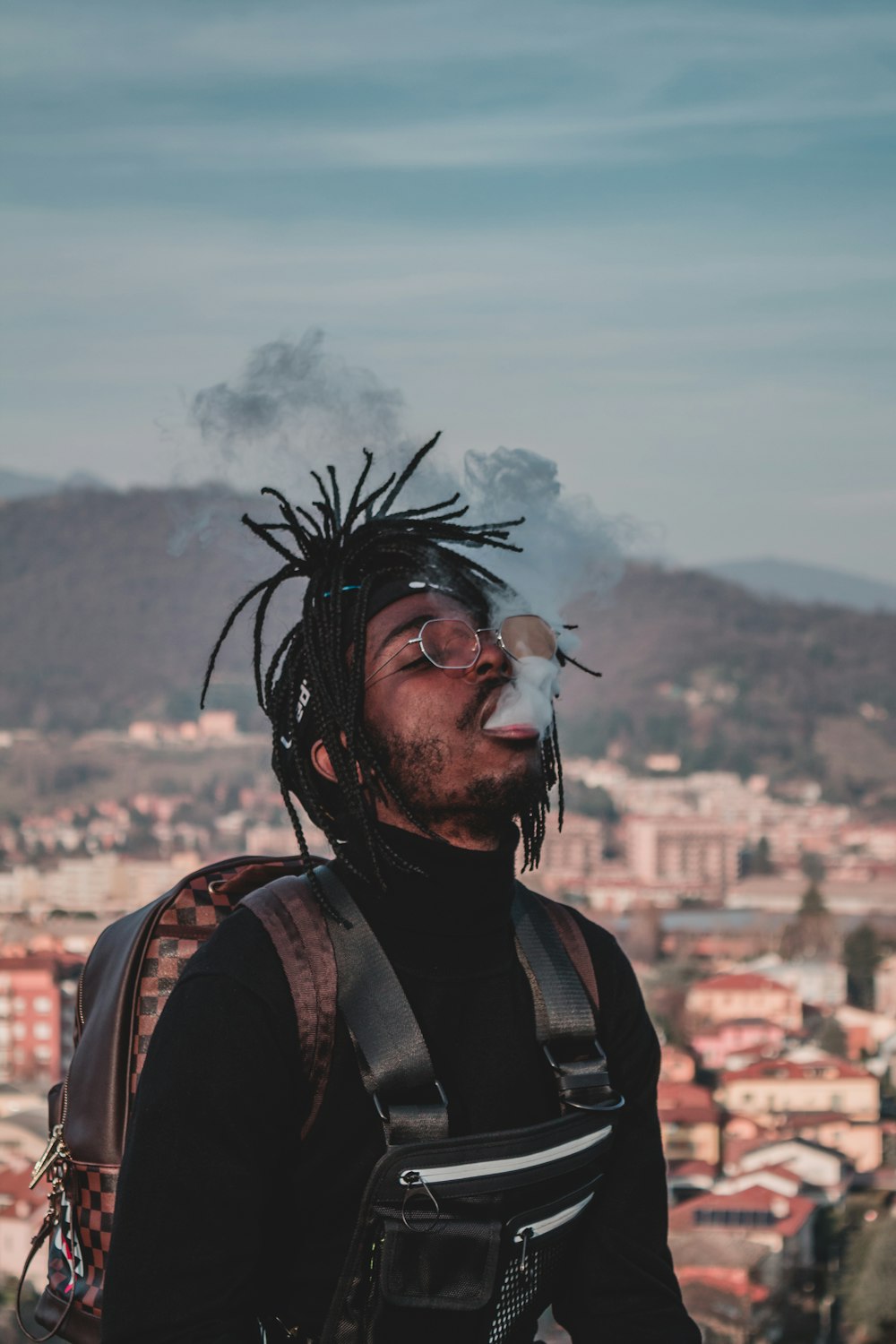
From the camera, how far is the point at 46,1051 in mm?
44688

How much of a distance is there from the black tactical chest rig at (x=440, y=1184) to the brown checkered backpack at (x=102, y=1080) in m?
0.22

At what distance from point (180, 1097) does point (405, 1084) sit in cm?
17

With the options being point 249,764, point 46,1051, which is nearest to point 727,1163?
point 46,1051

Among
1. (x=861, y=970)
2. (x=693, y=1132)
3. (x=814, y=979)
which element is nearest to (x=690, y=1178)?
(x=693, y=1132)

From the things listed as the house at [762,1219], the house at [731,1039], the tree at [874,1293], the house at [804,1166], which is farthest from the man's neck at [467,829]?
the house at [731,1039]

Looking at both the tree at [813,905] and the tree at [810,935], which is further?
the tree at [813,905]

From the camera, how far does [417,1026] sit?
1529 millimetres

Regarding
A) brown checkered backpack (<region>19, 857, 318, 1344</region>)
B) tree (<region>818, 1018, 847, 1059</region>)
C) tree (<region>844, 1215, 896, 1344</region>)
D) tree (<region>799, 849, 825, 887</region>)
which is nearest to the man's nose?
brown checkered backpack (<region>19, 857, 318, 1344</region>)

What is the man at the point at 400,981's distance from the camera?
1487 mm

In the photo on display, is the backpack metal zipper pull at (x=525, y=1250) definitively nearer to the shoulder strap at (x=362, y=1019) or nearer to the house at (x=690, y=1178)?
the shoulder strap at (x=362, y=1019)

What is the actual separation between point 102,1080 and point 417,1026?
1.14 ft

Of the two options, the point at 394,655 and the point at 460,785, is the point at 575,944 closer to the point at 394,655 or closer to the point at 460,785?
the point at 460,785

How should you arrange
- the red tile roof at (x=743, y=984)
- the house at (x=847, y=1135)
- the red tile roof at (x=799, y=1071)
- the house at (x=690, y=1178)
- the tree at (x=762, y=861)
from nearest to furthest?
the house at (x=690, y=1178), the house at (x=847, y=1135), the red tile roof at (x=799, y=1071), the red tile roof at (x=743, y=984), the tree at (x=762, y=861)

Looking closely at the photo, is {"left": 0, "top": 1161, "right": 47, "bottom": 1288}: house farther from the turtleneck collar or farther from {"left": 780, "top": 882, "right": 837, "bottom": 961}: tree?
{"left": 780, "top": 882, "right": 837, "bottom": 961}: tree
